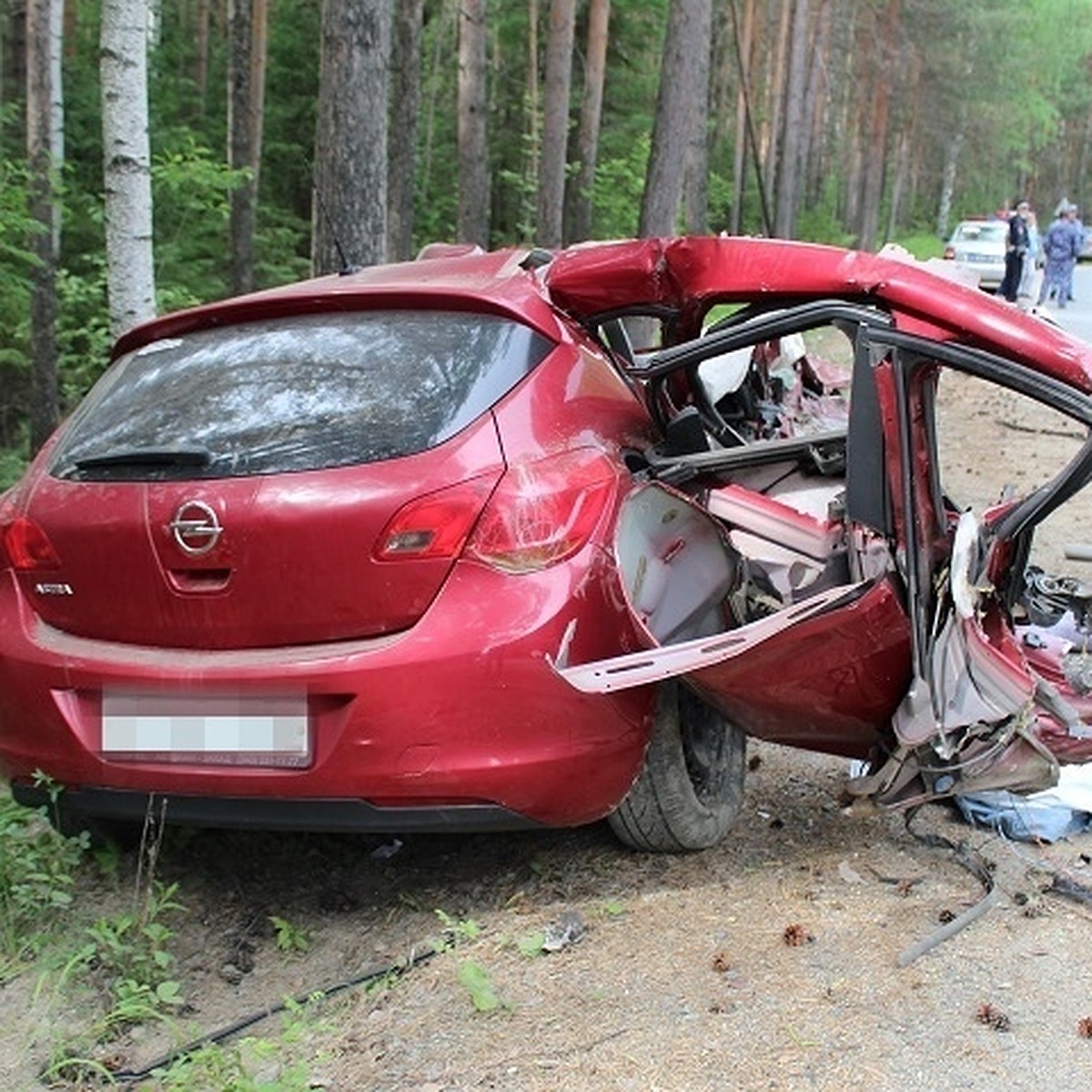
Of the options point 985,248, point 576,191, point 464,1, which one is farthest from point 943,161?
point 464,1

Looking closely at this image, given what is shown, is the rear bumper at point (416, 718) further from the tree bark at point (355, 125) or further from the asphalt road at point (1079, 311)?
the asphalt road at point (1079, 311)

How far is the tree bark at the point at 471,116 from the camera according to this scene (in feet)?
61.3

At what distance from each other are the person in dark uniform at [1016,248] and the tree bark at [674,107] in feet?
28.6

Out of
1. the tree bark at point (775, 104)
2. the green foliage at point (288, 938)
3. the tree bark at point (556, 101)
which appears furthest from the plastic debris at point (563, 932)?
the tree bark at point (775, 104)

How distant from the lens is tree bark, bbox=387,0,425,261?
1747cm

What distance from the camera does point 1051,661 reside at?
4.07m

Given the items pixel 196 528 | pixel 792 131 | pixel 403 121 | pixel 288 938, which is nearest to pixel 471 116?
pixel 403 121

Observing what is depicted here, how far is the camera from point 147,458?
3346 mm

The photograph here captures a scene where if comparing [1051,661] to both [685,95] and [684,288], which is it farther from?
[685,95]

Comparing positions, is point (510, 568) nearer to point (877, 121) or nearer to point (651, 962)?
point (651, 962)

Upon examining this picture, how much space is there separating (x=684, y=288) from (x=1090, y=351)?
1.12 m

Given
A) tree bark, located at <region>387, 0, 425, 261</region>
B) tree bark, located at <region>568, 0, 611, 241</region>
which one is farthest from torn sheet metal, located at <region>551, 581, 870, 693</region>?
tree bark, located at <region>568, 0, 611, 241</region>

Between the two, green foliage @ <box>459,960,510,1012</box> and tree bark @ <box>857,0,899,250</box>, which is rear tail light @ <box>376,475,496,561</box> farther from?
tree bark @ <box>857,0,899,250</box>

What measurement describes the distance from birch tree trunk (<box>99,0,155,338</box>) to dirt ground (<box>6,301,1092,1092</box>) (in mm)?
4552
